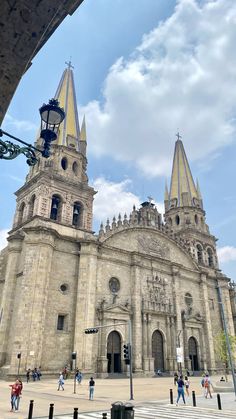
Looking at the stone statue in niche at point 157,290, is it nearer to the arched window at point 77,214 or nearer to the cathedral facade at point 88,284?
the cathedral facade at point 88,284

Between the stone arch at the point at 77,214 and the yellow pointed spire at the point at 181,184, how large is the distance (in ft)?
72.6

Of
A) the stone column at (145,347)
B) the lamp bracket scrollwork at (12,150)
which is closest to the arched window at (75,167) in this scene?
the stone column at (145,347)

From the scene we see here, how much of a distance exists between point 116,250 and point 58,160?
12447mm

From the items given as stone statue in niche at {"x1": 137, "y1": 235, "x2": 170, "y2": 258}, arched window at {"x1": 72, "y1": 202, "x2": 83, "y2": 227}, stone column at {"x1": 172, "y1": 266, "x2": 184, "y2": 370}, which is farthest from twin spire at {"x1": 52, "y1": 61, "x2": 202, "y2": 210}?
stone column at {"x1": 172, "y1": 266, "x2": 184, "y2": 370}

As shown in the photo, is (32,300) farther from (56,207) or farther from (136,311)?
(136,311)

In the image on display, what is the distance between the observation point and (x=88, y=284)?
3142 centimetres

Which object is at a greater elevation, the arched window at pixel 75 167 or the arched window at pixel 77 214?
the arched window at pixel 75 167

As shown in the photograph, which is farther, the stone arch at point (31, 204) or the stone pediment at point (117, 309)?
the stone arch at point (31, 204)

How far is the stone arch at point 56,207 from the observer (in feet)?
115

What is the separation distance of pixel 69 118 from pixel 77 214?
44.2 ft

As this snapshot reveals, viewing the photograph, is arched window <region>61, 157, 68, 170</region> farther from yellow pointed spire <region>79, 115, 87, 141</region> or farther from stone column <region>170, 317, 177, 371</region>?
stone column <region>170, 317, 177, 371</region>

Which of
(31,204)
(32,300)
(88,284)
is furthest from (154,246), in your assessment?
(32,300)

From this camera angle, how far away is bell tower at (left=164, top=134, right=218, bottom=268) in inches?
1957

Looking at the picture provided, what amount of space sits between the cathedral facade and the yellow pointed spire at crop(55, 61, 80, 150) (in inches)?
5.9
